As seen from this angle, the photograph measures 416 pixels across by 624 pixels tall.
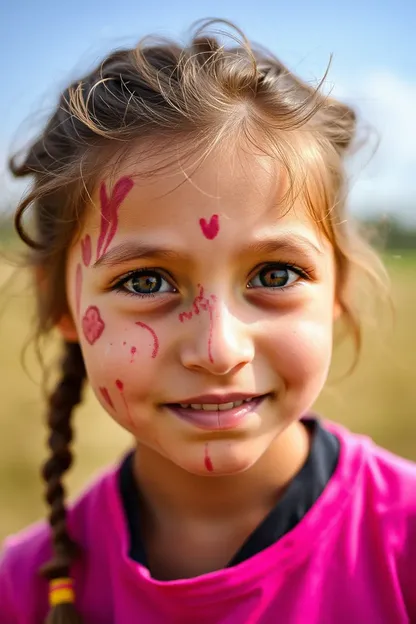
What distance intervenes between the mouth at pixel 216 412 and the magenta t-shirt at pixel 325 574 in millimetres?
285

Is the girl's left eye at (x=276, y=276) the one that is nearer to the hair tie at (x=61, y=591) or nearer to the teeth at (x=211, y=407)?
the teeth at (x=211, y=407)

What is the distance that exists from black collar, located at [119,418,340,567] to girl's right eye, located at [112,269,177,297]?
1.62 feet

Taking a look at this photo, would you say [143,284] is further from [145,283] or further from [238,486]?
[238,486]

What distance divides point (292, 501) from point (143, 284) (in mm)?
536

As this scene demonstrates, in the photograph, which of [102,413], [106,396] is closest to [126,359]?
[106,396]

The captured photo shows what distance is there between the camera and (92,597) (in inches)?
66.7

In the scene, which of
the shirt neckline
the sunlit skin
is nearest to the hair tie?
the shirt neckline

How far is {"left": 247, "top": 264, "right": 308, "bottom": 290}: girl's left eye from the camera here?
143 cm

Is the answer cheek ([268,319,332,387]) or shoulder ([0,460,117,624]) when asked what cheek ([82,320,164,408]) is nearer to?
cheek ([268,319,332,387])

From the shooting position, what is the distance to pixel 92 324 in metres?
1.52

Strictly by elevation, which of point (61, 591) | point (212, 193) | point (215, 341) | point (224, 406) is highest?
point (212, 193)

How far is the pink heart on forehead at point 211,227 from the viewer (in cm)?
136

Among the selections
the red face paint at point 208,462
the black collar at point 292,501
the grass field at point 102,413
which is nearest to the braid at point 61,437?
the black collar at point 292,501

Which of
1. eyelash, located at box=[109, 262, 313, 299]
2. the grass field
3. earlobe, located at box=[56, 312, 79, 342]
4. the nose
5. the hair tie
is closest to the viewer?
the nose
